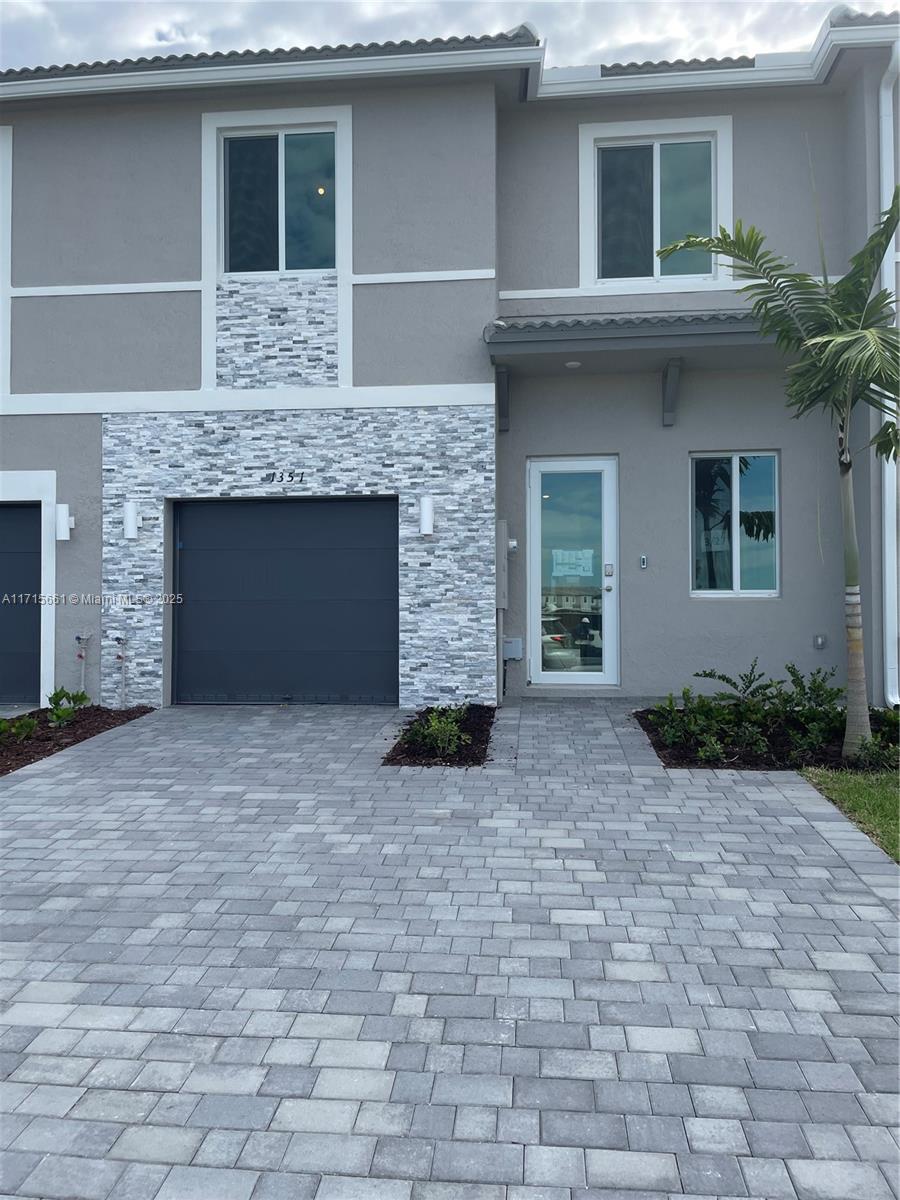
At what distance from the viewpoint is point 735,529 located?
31.2 feet

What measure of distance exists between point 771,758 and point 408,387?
16.7ft

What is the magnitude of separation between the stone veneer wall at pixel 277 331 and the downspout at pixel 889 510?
5.66 m

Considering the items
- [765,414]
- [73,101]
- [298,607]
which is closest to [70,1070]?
[298,607]

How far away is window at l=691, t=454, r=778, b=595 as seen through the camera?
31.1ft

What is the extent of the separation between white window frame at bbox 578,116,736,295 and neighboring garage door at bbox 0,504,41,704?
6800 millimetres

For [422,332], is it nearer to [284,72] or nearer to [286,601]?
[284,72]

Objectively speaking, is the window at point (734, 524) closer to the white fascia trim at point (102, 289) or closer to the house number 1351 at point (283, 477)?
the house number 1351 at point (283, 477)

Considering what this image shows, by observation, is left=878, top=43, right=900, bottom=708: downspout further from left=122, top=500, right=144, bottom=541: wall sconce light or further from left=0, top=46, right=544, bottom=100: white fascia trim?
left=122, top=500, right=144, bottom=541: wall sconce light

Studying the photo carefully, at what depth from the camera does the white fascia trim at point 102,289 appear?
9.18 metres

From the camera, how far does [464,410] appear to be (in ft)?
29.2

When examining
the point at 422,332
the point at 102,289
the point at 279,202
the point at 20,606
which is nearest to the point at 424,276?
the point at 422,332

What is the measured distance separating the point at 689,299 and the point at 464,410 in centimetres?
288

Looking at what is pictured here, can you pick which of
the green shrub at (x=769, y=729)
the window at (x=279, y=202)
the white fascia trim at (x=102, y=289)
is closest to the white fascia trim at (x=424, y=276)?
the window at (x=279, y=202)

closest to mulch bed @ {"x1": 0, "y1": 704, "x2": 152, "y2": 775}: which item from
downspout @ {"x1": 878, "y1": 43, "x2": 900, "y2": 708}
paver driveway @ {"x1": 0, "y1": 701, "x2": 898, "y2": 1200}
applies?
paver driveway @ {"x1": 0, "y1": 701, "x2": 898, "y2": 1200}
